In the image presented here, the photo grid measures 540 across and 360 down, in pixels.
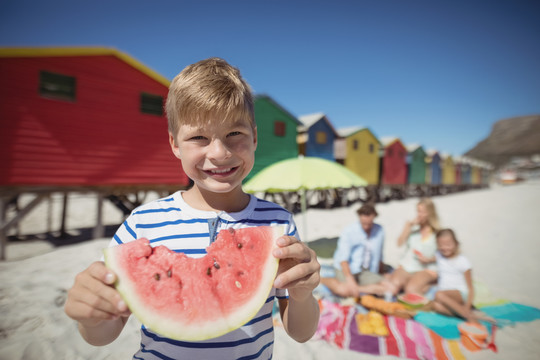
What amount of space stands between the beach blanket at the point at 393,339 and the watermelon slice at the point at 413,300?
0.44 meters

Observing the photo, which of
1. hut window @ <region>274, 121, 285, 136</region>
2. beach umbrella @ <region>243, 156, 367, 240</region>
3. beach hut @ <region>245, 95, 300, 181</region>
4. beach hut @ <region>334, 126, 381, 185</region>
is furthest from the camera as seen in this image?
beach hut @ <region>334, 126, 381, 185</region>

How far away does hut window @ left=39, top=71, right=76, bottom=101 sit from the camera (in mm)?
8000

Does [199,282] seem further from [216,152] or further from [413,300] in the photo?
[413,300]

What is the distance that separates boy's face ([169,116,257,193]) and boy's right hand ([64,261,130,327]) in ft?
1.82

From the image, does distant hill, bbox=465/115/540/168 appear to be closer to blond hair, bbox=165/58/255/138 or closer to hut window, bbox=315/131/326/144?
hut window, bbox=315/131/326/144

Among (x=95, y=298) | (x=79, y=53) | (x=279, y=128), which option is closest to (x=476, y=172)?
(x=279, y=128)

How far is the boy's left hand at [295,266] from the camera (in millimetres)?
1071

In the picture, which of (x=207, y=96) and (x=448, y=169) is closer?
(x=207, y=96)

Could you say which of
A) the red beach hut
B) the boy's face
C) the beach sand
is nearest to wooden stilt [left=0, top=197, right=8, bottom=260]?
the beach sand

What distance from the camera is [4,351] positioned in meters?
3.04

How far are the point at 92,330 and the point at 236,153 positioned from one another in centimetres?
106

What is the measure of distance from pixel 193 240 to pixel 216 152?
491 millimetres

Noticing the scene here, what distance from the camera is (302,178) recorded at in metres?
5.86

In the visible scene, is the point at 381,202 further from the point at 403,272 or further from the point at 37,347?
the point at 37,347
